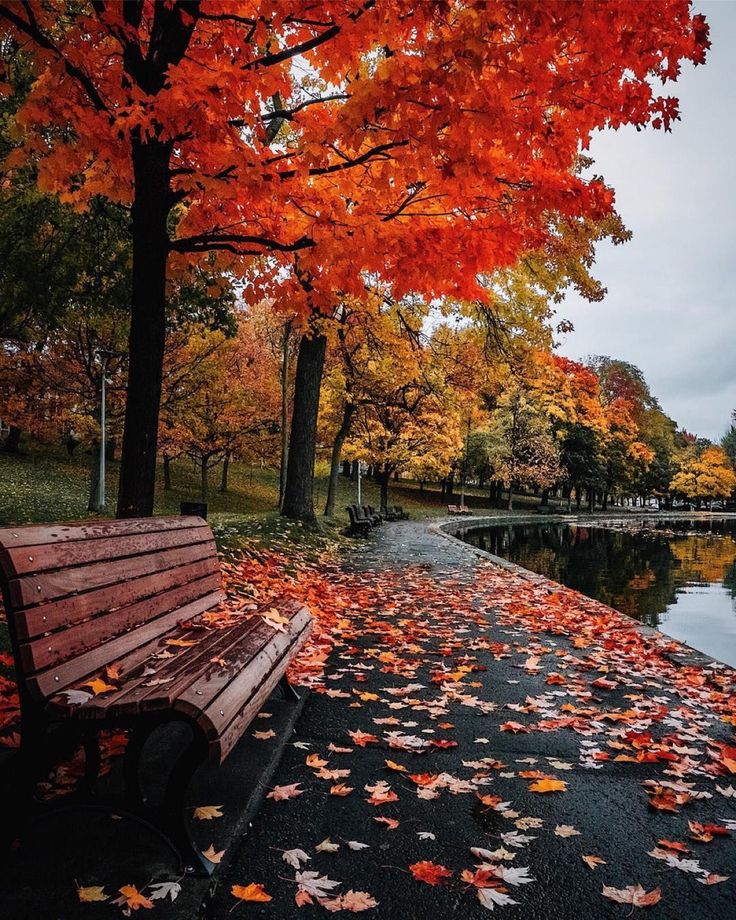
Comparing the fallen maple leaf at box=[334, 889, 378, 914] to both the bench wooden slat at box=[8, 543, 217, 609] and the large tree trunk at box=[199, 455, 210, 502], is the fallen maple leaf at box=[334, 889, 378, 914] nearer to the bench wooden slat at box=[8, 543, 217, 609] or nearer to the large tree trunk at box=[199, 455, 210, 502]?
the bench wooden slat at box=[8, 543, 217, 609]

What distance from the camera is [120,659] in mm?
2693

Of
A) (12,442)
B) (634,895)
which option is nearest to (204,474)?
(12,442)

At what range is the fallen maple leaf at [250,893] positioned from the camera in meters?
2.12

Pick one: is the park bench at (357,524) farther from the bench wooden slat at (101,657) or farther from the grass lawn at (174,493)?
the bench wooden slat at (101,657)

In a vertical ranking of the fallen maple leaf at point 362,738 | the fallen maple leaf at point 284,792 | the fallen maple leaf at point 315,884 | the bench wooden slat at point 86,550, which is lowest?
the fallen maple leaf at point 362,738

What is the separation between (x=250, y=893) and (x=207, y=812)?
→ 520 mm

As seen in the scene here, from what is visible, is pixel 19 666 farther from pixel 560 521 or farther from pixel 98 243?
pixel 560 521

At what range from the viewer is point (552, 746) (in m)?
3.54

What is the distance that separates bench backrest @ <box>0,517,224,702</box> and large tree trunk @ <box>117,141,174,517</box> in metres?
1.78

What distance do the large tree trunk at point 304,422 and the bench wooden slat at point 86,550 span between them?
9.70 meters

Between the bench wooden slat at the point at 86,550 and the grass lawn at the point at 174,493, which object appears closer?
the bench wooden slat at the point at 86,550

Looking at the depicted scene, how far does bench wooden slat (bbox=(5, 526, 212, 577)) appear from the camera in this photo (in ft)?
7.13

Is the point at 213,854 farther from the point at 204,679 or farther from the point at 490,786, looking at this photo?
the point at 490,786

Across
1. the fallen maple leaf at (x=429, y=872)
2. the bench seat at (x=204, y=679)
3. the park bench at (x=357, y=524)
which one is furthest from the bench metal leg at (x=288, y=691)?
the park bench at (x=357, y=524)
